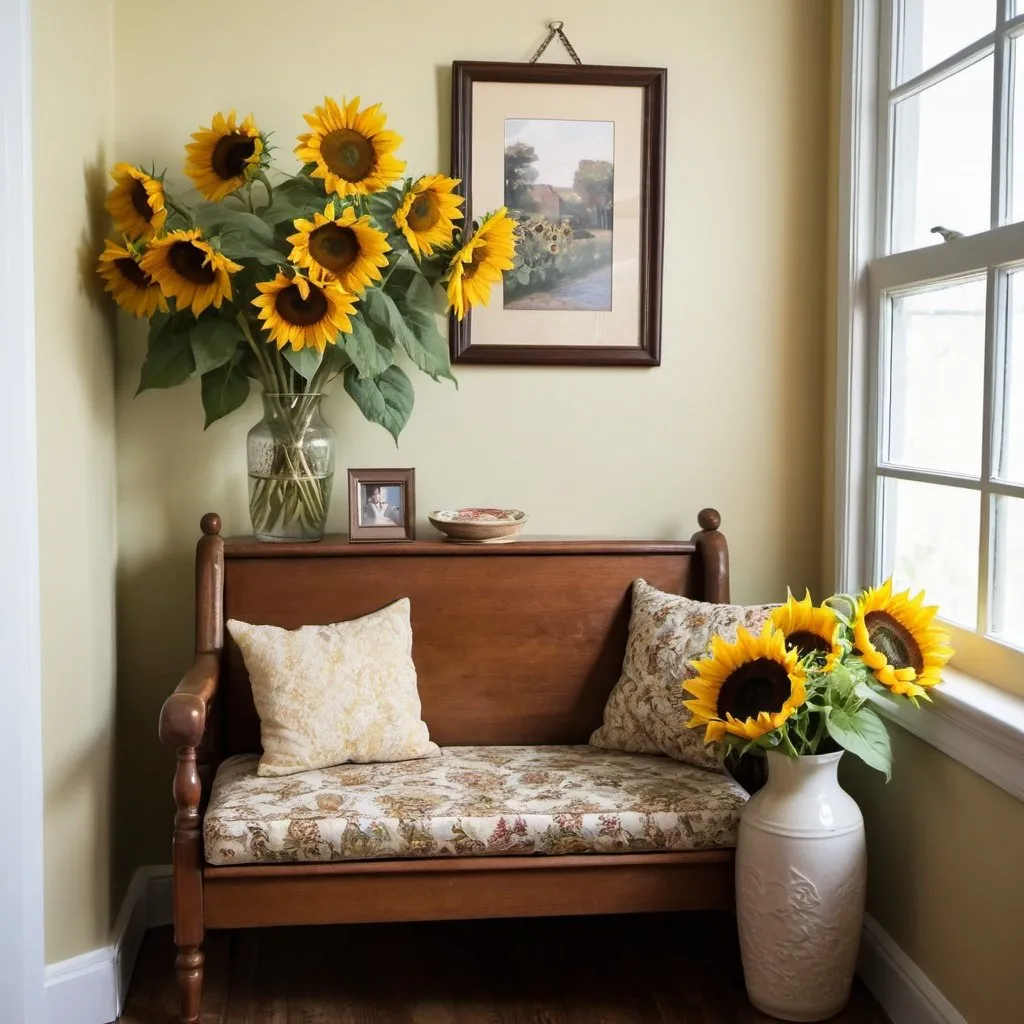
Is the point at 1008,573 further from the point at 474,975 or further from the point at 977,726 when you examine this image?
the point at 474,975

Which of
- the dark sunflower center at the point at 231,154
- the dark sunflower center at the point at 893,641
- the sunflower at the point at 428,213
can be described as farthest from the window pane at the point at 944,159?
the dark sunflower center at the point at 231,154

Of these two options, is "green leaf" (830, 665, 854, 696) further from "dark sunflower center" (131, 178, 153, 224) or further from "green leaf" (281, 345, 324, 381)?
"dark sunflower center" (131, 178, 153, 224)

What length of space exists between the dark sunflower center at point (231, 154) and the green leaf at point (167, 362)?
1.24 ft

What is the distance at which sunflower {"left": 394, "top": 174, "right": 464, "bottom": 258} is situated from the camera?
247 cm

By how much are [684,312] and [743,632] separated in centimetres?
103

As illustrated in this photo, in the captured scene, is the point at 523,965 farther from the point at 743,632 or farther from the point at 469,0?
the point at 469,0

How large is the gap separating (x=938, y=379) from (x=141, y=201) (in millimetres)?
1756

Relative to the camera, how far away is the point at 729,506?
116 inches

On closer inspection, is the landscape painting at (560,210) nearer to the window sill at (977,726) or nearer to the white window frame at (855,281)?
the white window frame at (855,281)

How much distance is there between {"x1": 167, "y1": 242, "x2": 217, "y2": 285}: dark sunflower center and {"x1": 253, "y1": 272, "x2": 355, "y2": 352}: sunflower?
123mm

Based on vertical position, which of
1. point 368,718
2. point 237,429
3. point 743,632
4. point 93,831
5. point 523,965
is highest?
point 237,429

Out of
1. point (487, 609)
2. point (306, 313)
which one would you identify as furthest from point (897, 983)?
point (306, 313)

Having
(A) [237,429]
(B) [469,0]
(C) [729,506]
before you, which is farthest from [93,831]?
(B) [469,0]

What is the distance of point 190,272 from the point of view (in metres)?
2.41
